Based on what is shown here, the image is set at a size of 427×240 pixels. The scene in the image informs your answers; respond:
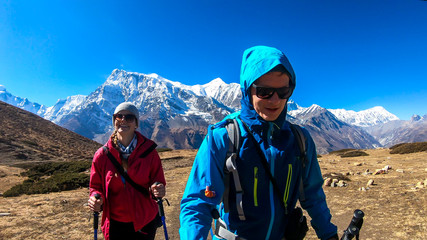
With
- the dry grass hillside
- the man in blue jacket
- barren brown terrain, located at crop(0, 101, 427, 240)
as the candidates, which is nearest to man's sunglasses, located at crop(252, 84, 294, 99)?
the man in blue jacket

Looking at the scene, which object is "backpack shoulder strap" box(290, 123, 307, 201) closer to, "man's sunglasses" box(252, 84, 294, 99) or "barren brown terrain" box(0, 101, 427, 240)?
"man's sunglasses" box(252, 84, 294, 99)

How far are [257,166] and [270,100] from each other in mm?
606

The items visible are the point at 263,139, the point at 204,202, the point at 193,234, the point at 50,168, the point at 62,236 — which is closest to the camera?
the point at 193,234

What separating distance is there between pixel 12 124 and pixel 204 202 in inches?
2875

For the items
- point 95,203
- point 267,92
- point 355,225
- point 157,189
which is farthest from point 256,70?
point 95,203

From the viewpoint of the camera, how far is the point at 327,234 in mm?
2141

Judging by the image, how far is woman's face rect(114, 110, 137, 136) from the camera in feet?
13.1

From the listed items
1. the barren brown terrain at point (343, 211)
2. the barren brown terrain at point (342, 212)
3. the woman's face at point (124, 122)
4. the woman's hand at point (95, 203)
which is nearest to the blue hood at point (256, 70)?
the woman's face at point (124, 122)

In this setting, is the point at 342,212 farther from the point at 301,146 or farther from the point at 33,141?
the point at 33,141

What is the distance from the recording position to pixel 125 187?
3693mm

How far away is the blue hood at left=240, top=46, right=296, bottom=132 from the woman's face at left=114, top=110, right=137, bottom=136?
2.65 meters

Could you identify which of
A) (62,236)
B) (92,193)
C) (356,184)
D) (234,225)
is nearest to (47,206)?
(62,236)

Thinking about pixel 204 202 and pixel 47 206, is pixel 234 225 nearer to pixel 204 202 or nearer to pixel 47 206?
pixel 204 202

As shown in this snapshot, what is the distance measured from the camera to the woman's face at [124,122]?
3.98m
